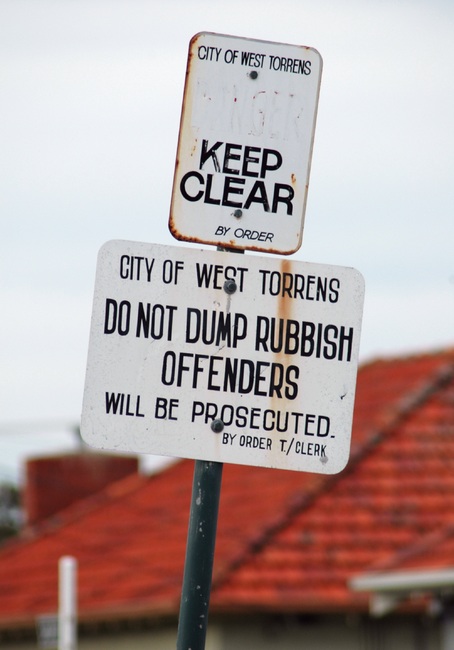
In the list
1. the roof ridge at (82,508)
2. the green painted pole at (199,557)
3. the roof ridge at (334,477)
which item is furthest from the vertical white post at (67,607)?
the green painted pole at (199,557)

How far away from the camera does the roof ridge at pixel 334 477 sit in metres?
12.8

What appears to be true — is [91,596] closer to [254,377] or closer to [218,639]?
[218,639]

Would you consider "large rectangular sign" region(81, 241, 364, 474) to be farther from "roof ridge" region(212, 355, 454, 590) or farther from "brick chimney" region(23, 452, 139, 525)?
"brick chimney" region(23, 452, 139, 525)

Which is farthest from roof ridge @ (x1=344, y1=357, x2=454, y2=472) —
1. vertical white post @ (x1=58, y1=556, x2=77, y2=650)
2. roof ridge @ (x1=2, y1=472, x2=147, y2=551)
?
roof ridge @ (x1=2, y1=472, x2=147, y2=551)

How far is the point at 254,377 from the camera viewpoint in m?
3.27

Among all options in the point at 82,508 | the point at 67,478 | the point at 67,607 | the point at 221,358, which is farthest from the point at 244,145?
the point at 67,478

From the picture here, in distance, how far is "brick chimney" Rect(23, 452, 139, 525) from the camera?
20688mm

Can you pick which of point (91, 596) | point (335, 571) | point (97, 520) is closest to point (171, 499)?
point (97, 520)

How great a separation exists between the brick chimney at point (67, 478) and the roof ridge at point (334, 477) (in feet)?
21.8

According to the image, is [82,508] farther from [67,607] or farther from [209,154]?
[209,154]

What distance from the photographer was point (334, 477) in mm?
14117

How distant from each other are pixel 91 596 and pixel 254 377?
1096 cm

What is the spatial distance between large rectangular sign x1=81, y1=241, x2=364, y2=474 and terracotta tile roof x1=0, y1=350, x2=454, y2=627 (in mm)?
7289

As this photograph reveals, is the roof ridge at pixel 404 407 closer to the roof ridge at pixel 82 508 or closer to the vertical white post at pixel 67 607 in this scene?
the vertical white post at pixel 67 607
